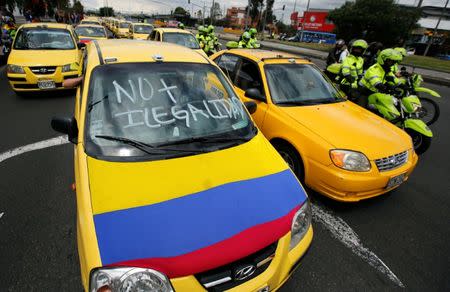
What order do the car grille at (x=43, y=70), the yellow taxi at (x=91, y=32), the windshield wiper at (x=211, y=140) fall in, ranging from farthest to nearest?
the yellow taxi at (x=91, y=32) < the car grille at (x=43, y=70) < the windshield wiper at (x=211, y=140)

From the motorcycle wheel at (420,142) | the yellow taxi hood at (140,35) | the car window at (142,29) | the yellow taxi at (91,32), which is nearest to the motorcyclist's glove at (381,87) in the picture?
the motorcycle wheel at (420,142)

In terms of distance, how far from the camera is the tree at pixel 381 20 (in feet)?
81.8

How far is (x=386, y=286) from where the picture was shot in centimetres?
247

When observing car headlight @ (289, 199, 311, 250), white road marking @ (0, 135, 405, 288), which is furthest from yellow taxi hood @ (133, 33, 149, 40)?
car headlight @ (289, 199, 311, 250)

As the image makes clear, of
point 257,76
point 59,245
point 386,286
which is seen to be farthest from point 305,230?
point 257,76

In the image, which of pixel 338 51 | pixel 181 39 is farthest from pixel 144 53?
pixel 181 39

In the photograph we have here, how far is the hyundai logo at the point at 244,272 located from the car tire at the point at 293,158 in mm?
1925

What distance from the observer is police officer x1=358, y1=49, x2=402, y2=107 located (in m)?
5.14

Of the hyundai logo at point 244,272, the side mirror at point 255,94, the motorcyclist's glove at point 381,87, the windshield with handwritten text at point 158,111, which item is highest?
the windshield with handwritten text at point 158,111

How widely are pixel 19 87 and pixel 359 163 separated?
7.48 metres

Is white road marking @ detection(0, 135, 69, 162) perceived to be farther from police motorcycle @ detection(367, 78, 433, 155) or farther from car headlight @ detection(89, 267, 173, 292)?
police motorcycle @ detection(367, 78, 433, 155)

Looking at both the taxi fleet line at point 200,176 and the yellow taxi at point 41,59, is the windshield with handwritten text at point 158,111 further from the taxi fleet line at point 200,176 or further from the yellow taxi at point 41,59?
the yellow taxi at point 41,59

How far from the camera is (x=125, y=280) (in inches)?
55.5

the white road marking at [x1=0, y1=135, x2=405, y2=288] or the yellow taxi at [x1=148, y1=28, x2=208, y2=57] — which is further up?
the yellow taxi at [x1=148, y1=28, x2=208, y2=57]
